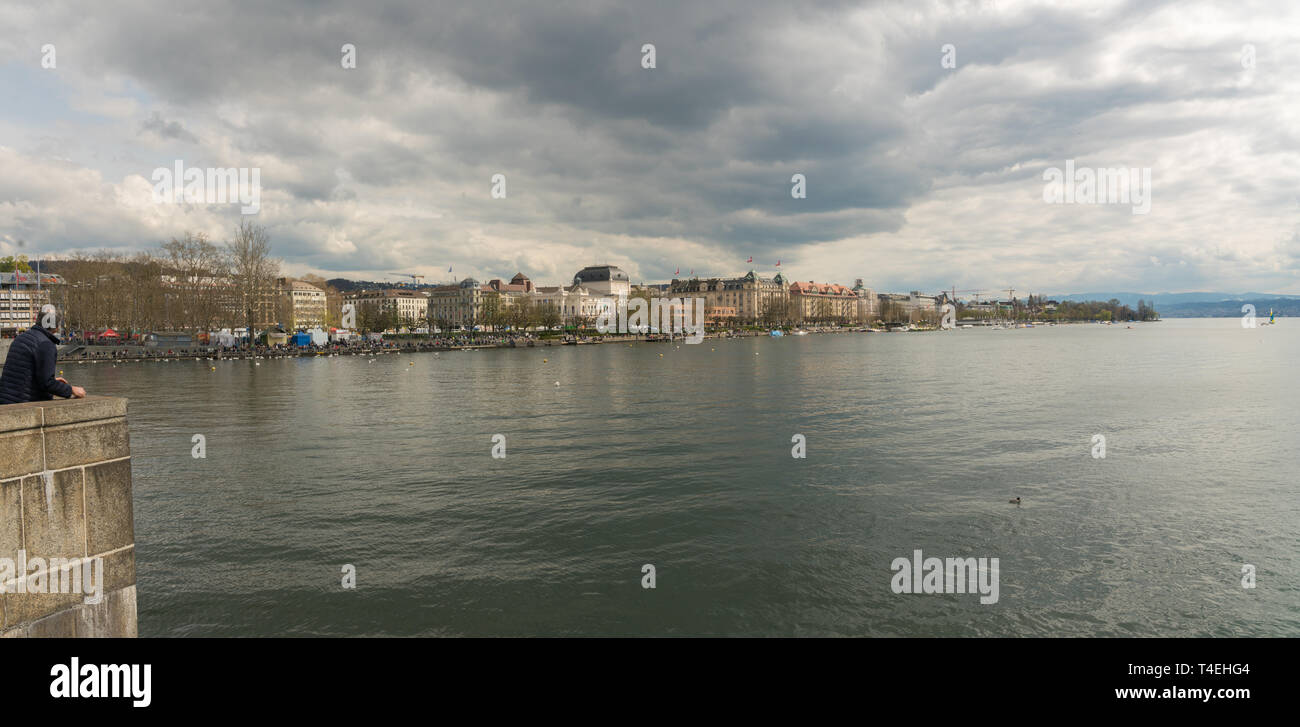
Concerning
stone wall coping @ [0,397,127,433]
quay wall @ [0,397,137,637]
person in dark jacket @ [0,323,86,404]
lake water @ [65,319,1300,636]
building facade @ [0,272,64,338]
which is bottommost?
lake water @ [65,319,1300,636]

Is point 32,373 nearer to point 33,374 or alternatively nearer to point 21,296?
point 33,374

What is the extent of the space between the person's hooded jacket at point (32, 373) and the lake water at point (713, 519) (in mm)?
5339

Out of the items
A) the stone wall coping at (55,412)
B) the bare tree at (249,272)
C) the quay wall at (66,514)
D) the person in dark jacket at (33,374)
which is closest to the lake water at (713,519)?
the quay wall at (66,514)

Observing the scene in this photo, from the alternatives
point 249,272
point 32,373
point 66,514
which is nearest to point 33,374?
point 32,373

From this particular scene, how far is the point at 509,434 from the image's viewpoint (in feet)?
94.5

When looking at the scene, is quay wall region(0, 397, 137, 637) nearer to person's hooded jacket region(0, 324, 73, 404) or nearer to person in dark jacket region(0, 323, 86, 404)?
person in dark jacket region(0, 323, 86, 404)

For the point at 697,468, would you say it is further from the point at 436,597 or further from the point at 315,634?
the point at 315,634

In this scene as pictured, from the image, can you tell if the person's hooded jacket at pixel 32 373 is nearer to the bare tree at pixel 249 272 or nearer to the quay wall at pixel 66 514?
the quay wall at pixel 66 514

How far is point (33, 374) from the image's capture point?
6973 millimetres

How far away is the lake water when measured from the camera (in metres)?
11.2

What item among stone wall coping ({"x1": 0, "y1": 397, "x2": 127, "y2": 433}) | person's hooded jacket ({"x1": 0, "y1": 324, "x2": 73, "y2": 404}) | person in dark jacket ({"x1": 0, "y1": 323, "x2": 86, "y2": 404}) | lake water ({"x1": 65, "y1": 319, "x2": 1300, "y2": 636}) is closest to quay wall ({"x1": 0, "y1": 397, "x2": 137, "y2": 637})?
stone wall coping ({"x1": 0, "y1": 397, "x2": 127, "y2": 433})

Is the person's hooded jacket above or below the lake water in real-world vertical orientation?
above

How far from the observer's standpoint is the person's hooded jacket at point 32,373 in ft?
22.3

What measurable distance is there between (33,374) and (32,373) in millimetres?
13
